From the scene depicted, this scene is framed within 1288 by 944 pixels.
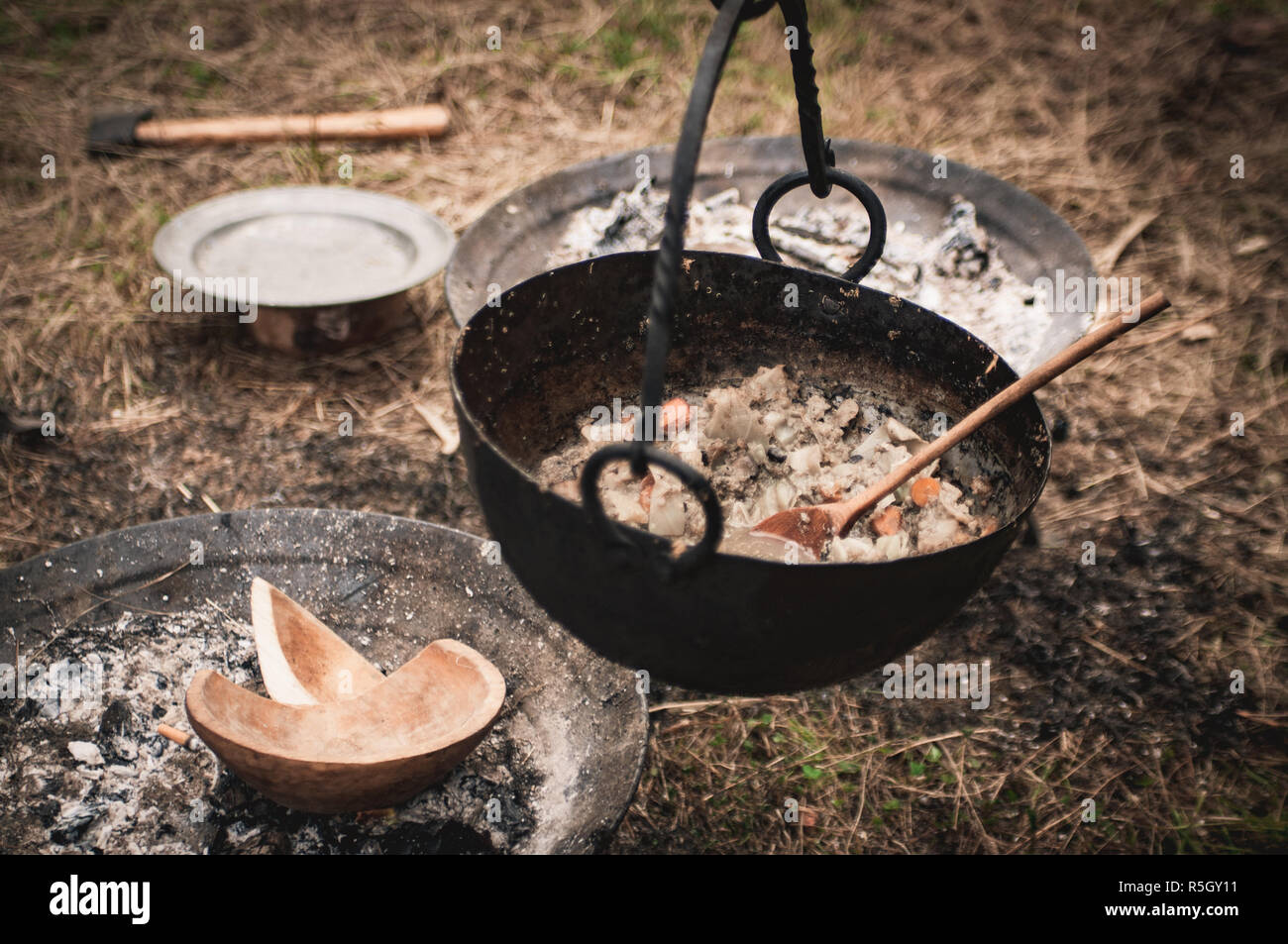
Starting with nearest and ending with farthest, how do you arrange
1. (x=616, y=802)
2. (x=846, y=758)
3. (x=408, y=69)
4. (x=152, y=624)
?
(x=616, y=802) → (x=152, y=624) → (x=846, y=758) → (x=408, y=69)

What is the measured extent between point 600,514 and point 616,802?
0.89m

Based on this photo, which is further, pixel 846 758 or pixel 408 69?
pixel 408 69

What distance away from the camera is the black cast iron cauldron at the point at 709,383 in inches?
52.0

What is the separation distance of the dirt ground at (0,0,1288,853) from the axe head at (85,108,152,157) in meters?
0.12

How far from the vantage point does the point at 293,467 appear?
3.30 m

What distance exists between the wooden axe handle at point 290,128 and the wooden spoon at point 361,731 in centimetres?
395

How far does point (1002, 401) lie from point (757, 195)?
2092 mm

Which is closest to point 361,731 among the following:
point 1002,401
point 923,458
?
point 923,458

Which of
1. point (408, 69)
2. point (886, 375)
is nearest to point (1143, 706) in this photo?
point (886, 375)

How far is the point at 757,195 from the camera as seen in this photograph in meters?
3.45

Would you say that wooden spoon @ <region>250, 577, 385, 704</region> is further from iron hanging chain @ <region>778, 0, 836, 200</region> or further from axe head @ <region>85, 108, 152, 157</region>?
axe head @ <region>85, 108, 152, 157</region>

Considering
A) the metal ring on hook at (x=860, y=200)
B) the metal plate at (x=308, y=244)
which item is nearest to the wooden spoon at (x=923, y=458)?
the metal ring on hook at (x=860, y=200)

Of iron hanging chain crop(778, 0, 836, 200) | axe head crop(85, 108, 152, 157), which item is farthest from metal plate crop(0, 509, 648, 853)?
axe head crop(85, 108, 152, 157)

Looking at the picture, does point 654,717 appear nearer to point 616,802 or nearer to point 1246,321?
point 616,802
